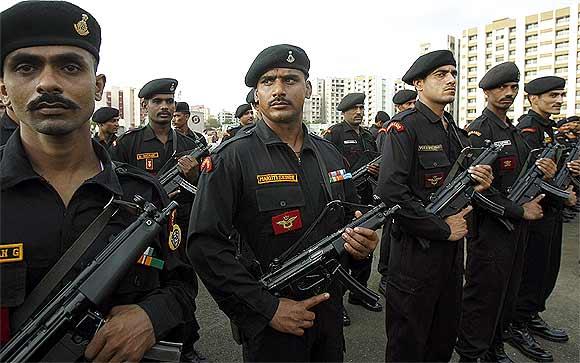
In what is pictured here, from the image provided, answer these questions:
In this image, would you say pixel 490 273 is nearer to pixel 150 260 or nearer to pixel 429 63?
pixel 429 63

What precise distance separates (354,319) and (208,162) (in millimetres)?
2852

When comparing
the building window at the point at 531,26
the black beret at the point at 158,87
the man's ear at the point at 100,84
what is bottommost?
the man's ear at the point at 100,84

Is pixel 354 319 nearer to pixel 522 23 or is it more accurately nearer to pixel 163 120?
pixel 163 120

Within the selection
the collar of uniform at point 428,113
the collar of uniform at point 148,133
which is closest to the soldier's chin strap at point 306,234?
the collar of uniform at point 428,113

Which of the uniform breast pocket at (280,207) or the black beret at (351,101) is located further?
the black beret at (351,101)

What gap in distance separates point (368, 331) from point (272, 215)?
2.47 m

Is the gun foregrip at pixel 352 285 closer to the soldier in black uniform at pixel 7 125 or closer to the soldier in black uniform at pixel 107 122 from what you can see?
the soldier in black uniform at pixel 7 125

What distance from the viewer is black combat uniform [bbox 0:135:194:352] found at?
4.29 ft

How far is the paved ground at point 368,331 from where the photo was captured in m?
3.46

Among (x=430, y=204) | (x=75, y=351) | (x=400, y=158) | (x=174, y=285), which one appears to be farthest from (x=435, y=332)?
(x=75, y=351)

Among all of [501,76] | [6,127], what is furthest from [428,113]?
[6,127]

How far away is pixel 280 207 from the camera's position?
6.42 ft

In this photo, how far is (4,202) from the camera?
1.33 metres

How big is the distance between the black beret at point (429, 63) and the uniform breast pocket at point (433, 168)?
2.15 feet
